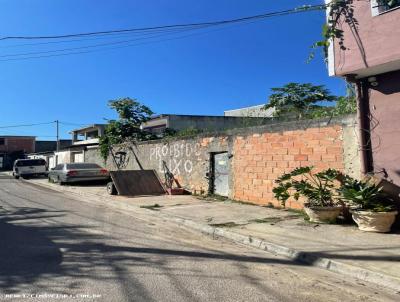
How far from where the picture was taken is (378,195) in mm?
9234

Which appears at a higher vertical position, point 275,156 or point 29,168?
point 29,168

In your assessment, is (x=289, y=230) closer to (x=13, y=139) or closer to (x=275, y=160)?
(x=275, y=160)

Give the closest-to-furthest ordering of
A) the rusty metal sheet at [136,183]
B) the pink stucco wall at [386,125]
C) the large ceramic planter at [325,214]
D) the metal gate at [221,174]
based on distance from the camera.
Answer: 1. the pink stucco wall at [386,125]
2. the large ceramic planter at [325,214]
3. the metal gate at [221,174]
4. the rusty metal sheet at [136,183]

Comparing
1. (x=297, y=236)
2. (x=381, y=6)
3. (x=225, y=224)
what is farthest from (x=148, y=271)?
(x=381, y=6)

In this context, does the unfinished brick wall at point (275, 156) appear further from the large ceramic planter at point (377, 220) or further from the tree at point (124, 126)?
the tree at point (124, 126)

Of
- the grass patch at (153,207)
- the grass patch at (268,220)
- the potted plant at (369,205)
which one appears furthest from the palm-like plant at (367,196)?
the grass patch at (153,207)

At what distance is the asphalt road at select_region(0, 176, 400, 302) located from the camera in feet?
16.9

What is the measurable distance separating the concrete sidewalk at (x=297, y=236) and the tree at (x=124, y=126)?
12857 millimetres

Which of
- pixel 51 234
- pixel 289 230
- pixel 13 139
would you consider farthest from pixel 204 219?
pixel 13 139

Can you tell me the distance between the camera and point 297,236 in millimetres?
8516

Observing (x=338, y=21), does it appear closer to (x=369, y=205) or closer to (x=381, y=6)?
(x=381, y=6)

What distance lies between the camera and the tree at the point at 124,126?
87.0 feet

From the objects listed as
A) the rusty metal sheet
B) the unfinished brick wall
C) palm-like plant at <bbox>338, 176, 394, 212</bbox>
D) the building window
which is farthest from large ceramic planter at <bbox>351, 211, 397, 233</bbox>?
the rusty metal sheet

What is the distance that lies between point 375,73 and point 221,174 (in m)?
7.20
